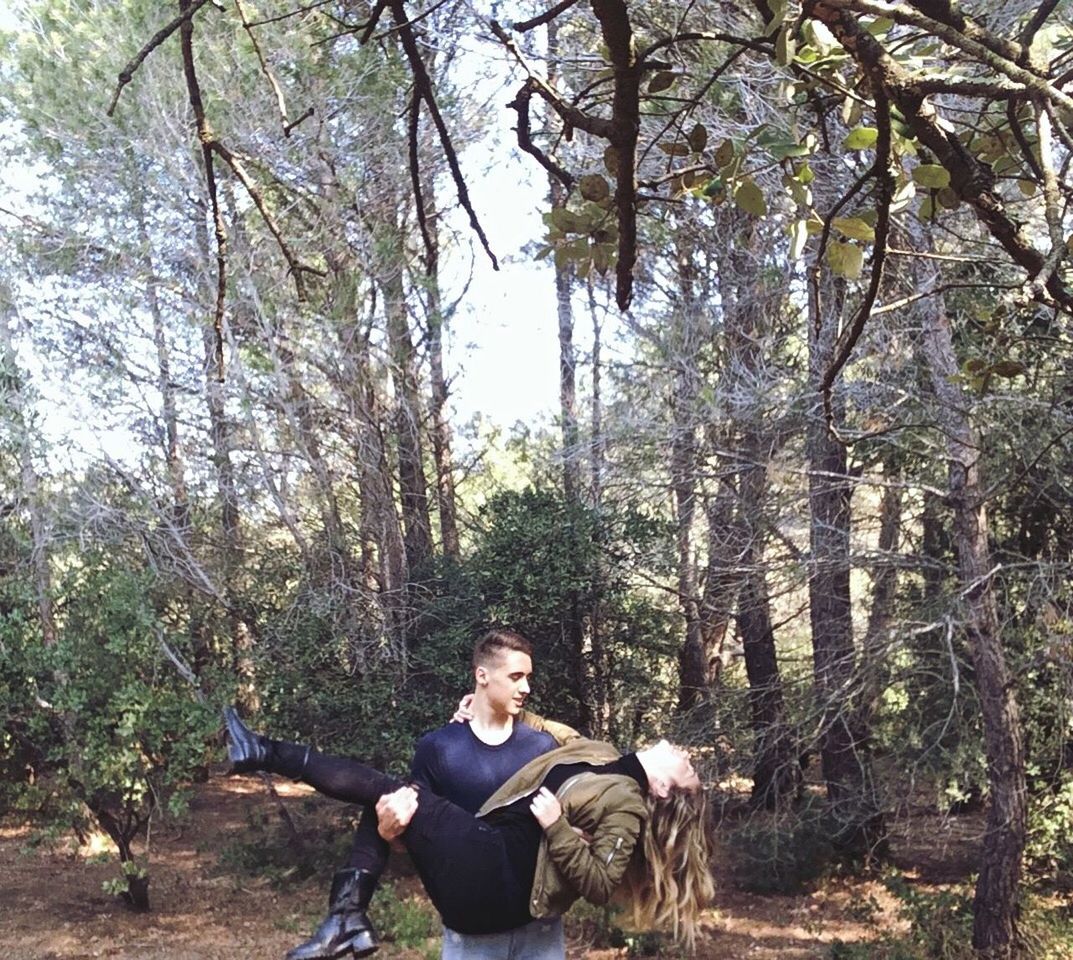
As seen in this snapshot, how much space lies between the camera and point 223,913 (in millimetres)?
8734

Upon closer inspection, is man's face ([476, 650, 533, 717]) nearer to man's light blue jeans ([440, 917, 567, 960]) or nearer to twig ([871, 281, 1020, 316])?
man's light blue jeans ([440, 917, 567, 960])

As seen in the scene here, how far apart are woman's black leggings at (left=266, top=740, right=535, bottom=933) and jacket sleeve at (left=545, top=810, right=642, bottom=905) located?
13 centimetres

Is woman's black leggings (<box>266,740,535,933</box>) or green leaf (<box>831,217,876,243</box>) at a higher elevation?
green leaf (<box>831,217,876,243</box>)

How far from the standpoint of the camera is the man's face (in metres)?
2.99

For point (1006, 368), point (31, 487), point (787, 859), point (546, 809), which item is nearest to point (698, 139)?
point (1006, 368)

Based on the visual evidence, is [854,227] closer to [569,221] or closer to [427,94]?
[569,221]

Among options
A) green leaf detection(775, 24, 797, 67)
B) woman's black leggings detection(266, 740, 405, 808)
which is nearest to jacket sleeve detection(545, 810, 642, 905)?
woman's black leggings detection(266, 740, 405, 808)

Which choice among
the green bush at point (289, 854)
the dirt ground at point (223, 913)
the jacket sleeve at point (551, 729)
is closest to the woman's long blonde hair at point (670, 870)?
the jacket sleeve at point (551, 729)

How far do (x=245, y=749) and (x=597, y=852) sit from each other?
786mm

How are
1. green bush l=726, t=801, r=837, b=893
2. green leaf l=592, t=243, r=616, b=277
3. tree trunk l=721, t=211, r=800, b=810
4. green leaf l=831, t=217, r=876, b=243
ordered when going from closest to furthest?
green leaf l=831, t=217, r=876, b=243 < green leaf l=592, t=243, r=616, b=277 < tree trunk l=721, t=211, r=800, b=810 < green bush l=726, t=801, r=837, b=893

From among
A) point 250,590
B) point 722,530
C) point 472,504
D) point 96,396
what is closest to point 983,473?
point 722,530

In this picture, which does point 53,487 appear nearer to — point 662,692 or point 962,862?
point 662,692

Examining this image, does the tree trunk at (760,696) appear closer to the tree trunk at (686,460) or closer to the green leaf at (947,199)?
the tree trunk at (686,460)

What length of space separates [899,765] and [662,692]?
1.85 metres
